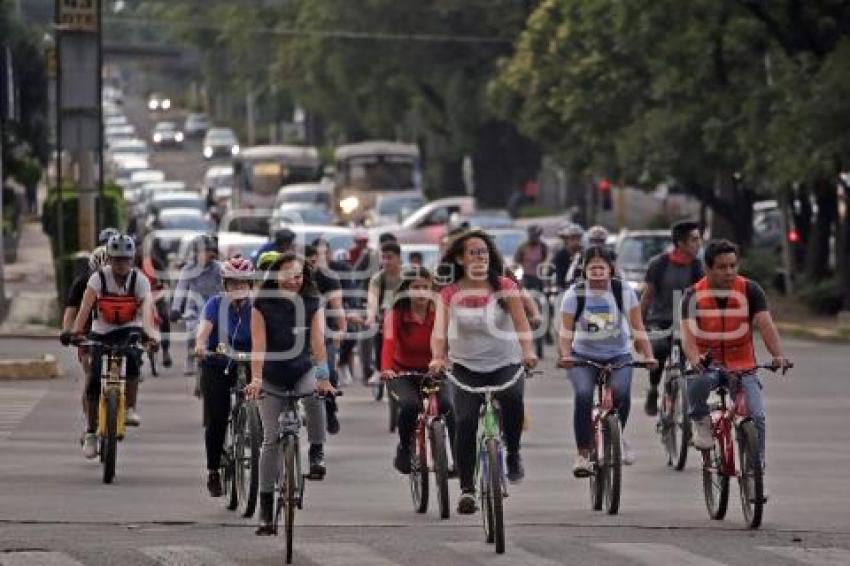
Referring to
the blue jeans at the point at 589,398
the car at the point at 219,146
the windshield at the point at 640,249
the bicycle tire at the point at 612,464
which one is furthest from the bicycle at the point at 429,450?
the car at the point at 219,146

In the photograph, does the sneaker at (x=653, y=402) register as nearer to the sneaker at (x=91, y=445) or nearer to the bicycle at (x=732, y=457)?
the sneaker at (x=91, y=445)

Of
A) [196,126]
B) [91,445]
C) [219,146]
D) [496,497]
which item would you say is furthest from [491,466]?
[196,126]

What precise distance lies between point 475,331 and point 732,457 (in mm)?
1957

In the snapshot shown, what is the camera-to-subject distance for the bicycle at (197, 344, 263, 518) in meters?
16.1

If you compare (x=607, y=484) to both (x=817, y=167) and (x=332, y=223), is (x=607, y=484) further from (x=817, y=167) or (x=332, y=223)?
(x=332, y=223)

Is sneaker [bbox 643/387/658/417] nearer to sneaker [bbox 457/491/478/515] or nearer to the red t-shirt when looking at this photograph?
the red t-shirt

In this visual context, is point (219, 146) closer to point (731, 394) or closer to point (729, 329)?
point (729, 329)

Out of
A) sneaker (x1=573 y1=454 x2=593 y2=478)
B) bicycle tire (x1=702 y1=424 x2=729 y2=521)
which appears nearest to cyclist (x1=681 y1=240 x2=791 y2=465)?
bicycle tire (x1=702 y1=424 x2=729 y2=521)

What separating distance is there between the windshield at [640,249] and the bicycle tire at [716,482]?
2629 centimetres

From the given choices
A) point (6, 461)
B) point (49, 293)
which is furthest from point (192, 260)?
point (49, 293)

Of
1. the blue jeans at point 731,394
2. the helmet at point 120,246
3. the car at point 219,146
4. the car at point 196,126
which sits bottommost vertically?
the blue jeans at point 731,394

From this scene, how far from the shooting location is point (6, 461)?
2070 centimetres

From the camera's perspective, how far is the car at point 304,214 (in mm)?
60000

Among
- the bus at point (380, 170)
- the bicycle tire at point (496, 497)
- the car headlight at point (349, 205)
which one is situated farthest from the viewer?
the bus at point (380, 170)
